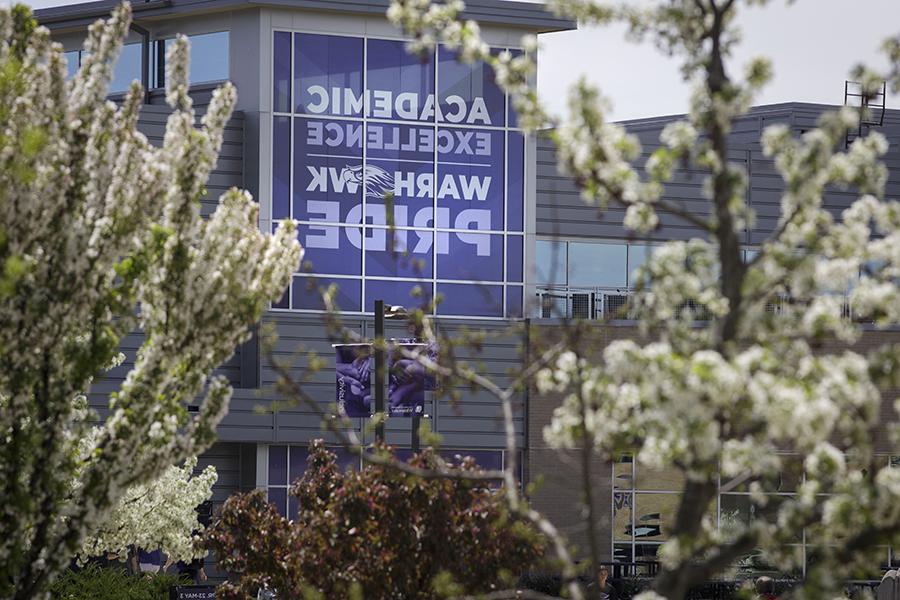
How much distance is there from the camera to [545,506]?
42562mm

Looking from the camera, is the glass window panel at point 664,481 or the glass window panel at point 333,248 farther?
the glass window panel at point 664,481

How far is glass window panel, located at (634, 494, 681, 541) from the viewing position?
145 feet

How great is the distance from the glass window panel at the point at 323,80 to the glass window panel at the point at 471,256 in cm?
399

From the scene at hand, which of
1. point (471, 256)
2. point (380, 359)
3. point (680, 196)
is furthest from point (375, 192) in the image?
point (380, 359)

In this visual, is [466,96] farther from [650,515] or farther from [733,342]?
[733,342]

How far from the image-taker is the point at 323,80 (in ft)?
139

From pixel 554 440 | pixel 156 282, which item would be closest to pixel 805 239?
pixel 554 440

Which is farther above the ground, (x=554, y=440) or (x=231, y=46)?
(x=231, y=46)

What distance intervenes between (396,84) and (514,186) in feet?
12.9

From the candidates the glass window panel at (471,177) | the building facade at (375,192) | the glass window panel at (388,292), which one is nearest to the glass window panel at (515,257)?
the building facade at (375,192)

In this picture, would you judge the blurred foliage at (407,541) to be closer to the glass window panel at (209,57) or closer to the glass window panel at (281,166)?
the glass window panel at (281,166)

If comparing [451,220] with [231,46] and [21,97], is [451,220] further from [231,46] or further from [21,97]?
[21,97]

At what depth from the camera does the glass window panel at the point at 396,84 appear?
42.8 metres

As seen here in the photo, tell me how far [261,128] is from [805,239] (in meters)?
36.3
